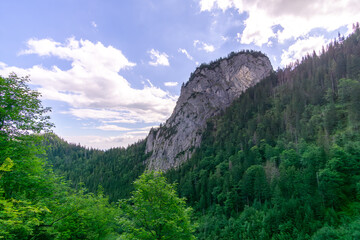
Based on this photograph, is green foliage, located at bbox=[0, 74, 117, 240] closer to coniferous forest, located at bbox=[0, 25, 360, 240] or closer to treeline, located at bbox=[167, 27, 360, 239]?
coniferous forest, located at bbox=[0, 25, 360, 240]

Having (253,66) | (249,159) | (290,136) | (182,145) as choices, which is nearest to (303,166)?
(249,159)

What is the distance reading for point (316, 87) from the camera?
3228 inches

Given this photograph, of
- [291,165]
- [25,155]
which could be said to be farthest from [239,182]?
[25,155]

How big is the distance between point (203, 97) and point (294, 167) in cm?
11483

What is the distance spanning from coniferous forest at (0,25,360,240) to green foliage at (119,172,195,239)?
0.08 meters

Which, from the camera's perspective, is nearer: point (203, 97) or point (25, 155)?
point (25, 155)

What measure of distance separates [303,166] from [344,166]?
1116 centimetres

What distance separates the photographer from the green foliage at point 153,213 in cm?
1170

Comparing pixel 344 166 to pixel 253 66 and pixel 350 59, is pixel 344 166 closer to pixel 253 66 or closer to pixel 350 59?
pixel 350 59

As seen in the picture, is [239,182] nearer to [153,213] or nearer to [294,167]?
[294,167]

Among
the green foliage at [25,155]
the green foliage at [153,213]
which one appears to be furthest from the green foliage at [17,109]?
the green foliage at [153,213]

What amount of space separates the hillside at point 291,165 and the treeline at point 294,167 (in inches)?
7.5

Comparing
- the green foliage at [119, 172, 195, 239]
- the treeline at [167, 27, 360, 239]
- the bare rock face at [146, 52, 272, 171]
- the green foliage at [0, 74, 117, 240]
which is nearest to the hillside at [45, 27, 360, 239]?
the treeline at [167, 27, 360, 239]

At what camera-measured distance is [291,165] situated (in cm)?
4966
